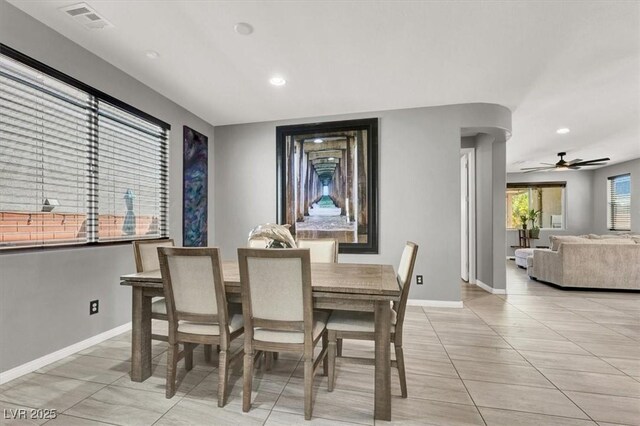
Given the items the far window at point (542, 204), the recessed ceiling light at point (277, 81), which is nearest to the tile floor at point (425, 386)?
the recessed ceiling light at point (277, 81)

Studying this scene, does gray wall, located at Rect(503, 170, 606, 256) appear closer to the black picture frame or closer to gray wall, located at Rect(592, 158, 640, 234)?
gray wall, located at Rect(592, 158, 640, 234)

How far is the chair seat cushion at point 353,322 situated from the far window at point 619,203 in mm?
8925

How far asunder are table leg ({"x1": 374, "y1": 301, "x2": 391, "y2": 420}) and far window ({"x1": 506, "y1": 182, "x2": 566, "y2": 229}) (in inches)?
355

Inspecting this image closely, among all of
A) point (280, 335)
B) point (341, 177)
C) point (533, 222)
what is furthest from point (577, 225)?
point (280, 335)

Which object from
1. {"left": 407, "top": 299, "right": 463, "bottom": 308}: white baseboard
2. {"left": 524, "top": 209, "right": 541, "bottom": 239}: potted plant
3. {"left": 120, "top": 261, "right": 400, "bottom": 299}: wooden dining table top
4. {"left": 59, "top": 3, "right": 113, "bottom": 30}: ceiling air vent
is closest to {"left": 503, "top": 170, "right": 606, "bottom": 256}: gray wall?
{"left": 524, "top": 209, "right": 541, "bottom": 239}: potted plant

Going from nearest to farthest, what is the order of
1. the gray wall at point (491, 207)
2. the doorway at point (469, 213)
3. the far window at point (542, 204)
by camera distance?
the gray wall at point (491, 207) → the doorway at point (469, 213) → the far window at point (542, 204)

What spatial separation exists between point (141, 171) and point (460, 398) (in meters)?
3.43

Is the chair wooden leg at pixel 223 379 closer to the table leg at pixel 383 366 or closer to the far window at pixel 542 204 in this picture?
the table leg at pixel 383 366

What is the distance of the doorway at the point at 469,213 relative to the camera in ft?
16.5

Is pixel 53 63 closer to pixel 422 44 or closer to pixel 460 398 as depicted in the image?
pixel 422 44

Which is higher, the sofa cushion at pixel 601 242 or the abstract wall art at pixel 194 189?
the abstract wall art at pixel 194 189

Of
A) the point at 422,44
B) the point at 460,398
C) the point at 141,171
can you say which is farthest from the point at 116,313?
the point at 422,44

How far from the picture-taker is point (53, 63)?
2297 millimetres

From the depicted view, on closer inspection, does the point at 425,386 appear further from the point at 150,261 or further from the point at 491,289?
the point at 491,289
